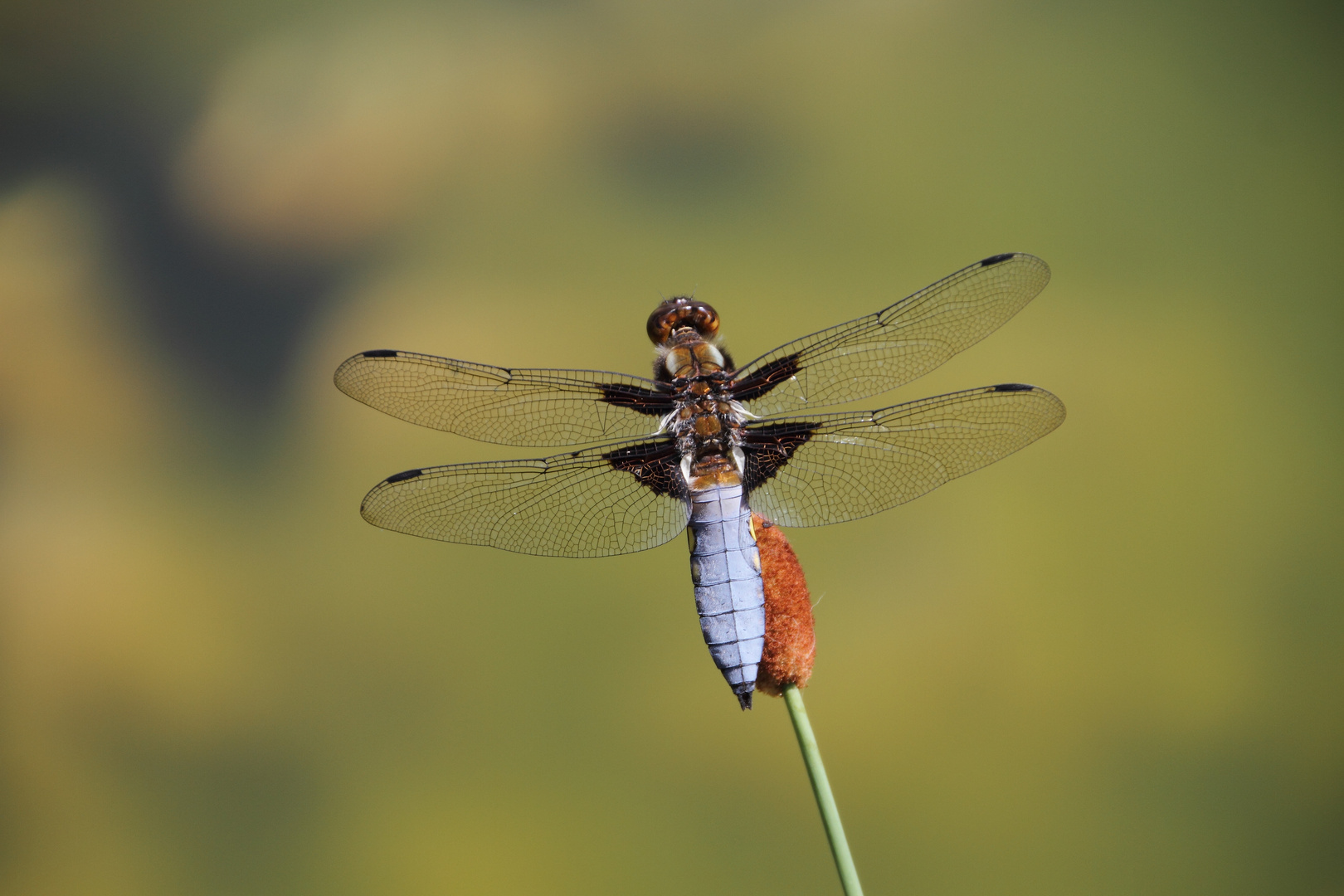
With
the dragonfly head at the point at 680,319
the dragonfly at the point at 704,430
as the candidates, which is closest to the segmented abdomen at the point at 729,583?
the dragonfly at the point at 704,430

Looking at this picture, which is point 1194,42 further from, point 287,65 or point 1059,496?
point 287,65

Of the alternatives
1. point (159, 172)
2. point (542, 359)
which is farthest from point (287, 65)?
point (542, 359)

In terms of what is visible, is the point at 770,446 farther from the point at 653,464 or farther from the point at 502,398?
the point at 502,398

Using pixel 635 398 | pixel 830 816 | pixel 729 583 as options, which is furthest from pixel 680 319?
pixel 830 816

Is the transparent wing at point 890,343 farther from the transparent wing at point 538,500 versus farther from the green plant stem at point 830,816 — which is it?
the green plant stem at point 830,816

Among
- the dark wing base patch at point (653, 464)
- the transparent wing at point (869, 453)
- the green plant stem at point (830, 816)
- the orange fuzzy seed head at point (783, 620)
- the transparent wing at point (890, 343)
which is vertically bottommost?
the green plant stem at point (830, 816)

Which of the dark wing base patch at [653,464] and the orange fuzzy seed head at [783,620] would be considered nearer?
the orange fuzzy seed head at [783,620]
